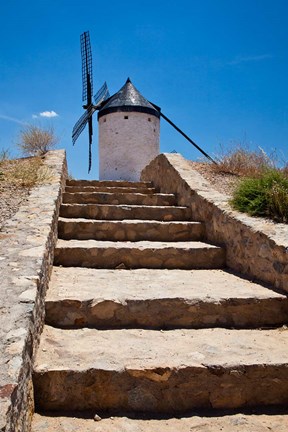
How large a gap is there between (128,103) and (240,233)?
33.3 ft

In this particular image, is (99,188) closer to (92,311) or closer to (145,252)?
(145,252)

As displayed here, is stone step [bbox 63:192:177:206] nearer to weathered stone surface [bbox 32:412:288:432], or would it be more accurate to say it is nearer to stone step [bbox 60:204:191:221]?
stone step [bbox 60:204:191:221]

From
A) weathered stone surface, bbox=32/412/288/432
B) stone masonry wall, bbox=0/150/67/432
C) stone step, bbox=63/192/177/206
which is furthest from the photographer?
stone step, bbox=63/192/177/206

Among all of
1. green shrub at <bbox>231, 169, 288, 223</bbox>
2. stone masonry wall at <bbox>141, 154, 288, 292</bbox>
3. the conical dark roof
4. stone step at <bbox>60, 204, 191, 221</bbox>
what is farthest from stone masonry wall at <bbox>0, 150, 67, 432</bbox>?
the conical dark roof

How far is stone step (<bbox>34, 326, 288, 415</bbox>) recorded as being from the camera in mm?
2223

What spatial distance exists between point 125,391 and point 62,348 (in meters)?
0.50

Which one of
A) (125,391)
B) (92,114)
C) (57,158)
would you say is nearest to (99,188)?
(57,158)

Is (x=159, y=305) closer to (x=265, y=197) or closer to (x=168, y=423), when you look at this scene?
(x=168, y=423)

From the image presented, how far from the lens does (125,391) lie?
2268 mm

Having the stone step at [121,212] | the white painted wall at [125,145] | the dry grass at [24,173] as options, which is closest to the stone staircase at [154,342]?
the stone step at [121,212]

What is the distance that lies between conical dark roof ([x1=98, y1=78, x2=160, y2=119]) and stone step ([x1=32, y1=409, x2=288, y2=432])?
11888 mm

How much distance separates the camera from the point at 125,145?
12992 mm

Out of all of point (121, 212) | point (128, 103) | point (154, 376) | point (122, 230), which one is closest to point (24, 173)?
point (121, 212)

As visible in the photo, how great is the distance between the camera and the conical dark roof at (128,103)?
13117mm
